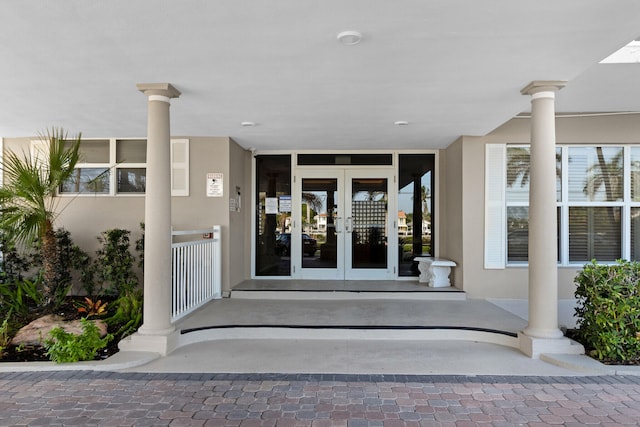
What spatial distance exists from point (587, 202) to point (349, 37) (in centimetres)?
498

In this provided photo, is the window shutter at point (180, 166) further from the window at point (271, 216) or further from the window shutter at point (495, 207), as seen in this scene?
the window shutter at point (495, 207)

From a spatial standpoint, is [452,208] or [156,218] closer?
[156,218]

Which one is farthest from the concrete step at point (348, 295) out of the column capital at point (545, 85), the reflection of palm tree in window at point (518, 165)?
the column capital at point (545, 85)

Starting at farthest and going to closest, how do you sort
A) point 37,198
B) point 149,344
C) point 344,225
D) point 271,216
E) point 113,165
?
point 271,216, point 344,225, point 113,165, point 37,198, point 149,344

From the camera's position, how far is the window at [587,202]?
5.87 m

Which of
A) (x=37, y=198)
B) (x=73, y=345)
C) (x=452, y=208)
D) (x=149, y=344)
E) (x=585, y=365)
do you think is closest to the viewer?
(x=585, y=365)

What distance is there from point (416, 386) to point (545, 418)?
89cm

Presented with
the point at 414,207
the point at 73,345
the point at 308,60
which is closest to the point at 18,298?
the point at 73,345

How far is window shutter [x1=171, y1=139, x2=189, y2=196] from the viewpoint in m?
5.98

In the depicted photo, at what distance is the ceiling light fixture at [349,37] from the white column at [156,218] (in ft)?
6.06

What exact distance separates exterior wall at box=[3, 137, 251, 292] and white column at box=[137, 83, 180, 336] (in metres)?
2.02

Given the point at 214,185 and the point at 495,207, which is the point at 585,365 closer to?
the point at 495,207

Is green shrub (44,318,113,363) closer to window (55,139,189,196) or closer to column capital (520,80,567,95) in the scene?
window (55,139,189,196)

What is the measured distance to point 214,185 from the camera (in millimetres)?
5910
